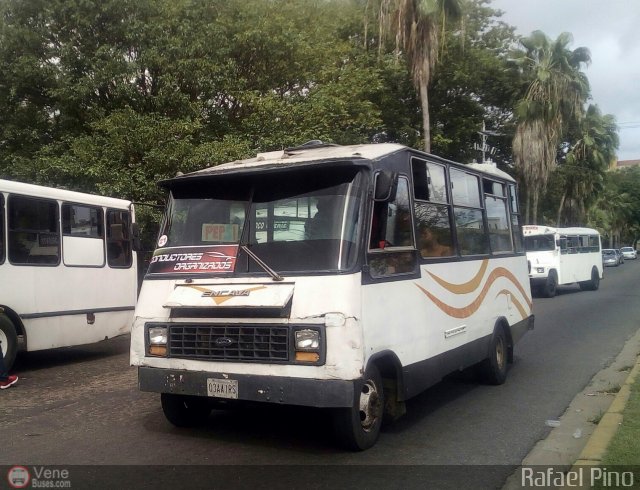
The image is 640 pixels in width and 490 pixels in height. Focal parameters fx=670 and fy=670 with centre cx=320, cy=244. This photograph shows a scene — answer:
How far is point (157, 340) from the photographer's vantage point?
242 inches

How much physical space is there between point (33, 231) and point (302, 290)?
6177 millimetres

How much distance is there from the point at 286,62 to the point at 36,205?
12.1m

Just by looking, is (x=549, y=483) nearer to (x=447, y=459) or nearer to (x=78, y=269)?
(x=447, y=459)

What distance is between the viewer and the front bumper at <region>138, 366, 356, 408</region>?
5.43 m

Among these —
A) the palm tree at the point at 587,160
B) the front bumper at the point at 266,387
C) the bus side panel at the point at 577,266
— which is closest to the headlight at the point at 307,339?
the front bumper at the point at 266,387

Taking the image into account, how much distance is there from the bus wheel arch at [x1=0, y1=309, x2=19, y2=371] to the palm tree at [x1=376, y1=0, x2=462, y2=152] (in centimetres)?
1408

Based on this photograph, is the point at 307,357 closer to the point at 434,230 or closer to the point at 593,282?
the point at 434,230

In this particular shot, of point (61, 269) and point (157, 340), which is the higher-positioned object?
point (61, 269)

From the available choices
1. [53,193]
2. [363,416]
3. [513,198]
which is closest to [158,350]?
[363,416]

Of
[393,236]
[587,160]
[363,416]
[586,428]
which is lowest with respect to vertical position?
[586,428]

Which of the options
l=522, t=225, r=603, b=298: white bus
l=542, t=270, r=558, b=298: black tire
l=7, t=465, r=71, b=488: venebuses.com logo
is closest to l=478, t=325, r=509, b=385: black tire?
l=7, t=465, r=71, b=488: venebuses.com logo

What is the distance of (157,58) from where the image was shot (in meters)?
18.0

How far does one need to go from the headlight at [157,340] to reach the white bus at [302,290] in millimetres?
14

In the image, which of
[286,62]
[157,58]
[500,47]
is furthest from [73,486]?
[500,47]
